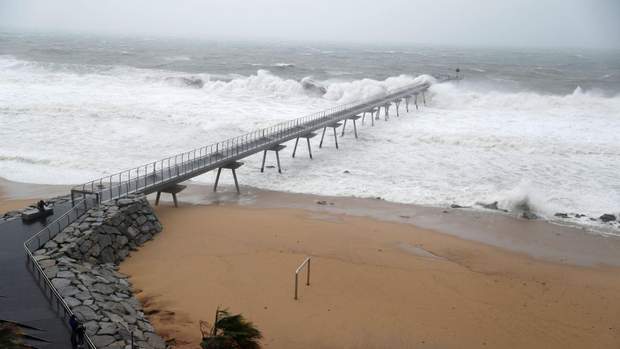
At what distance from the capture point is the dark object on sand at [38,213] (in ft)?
43.5

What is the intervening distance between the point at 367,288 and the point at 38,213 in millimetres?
8910

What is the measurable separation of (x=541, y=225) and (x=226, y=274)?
36.1 ft

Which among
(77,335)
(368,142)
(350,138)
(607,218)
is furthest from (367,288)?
(350,138)

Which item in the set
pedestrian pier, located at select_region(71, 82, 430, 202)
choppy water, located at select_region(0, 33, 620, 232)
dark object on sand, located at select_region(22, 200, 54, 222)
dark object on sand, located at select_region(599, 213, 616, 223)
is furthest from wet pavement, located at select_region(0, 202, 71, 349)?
dark object on sand, located at select_region(599, 213, 616, 223)

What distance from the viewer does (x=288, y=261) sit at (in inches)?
516

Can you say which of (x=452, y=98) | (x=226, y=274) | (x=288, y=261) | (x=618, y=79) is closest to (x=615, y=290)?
(x=288, y=261)

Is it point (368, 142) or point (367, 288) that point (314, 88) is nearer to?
point (368, 142)

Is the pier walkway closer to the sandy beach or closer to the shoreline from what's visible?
the shoreline

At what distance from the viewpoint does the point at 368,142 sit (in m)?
30.5

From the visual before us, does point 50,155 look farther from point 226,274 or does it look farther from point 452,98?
point 452,98

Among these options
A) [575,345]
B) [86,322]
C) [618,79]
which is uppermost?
[618,79]

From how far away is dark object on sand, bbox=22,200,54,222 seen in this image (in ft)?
43.5

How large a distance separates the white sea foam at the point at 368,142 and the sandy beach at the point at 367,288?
5.14 m

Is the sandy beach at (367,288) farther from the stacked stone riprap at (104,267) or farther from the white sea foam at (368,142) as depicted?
the white sea foam at (368,142)
